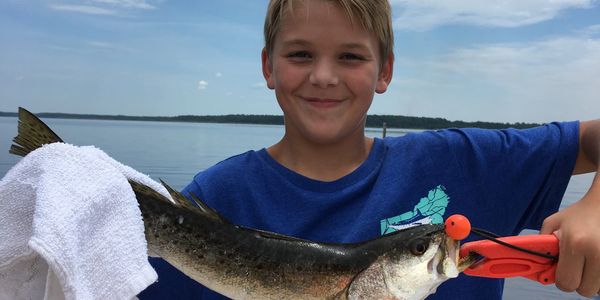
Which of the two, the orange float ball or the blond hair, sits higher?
the blond hair

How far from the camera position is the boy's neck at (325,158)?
11.3 ft

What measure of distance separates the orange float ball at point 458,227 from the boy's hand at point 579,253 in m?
0.44

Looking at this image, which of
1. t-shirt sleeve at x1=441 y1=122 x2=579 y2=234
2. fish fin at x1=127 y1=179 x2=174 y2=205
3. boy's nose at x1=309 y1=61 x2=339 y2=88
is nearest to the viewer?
fish fin at x1=127 y1=179 x2=174 y2=205

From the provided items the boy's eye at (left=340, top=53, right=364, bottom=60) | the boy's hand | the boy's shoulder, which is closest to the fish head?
the boy's hand

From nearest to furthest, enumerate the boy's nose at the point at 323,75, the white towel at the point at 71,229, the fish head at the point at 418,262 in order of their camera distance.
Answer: the white towel at the point at 71,229
the fish head at the point at 418,262
the boy's nose at the point at 323,75

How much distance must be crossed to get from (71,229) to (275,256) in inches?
34.4

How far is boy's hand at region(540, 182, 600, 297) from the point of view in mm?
2080

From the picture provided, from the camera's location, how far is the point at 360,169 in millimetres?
3334

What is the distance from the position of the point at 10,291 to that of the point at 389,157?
2.27 m

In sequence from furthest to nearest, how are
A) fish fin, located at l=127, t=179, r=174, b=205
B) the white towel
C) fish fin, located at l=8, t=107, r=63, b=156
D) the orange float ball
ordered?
1. fish fin, located at l=127, t=179, r=174, b=205
2. fish fin, located at l=8, t=107, r=63, b=156
3. the orange float ball
4. the white towel

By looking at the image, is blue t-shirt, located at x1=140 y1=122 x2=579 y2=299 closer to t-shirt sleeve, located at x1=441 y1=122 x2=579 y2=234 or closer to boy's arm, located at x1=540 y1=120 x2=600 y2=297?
t-shirt sleeve, located at x1=441 y1=122 x2=579 y2=234

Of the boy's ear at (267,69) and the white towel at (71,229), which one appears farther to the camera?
the boy's ear at (267,69)

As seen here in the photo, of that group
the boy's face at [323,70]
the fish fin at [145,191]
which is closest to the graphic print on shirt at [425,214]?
the boy's face at [323,70]

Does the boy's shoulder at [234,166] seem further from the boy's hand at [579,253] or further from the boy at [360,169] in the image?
the boy's hand at [579,253]
